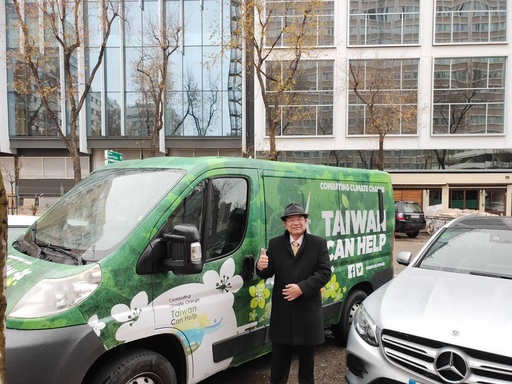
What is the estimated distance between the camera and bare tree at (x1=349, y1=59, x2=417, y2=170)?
20.8m

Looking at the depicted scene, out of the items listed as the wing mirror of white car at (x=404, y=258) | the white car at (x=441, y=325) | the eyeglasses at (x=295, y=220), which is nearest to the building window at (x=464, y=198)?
the wing mirror of white car at (x=404, y=258)

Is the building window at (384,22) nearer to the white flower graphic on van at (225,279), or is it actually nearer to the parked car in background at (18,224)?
the parked car in background at (18,224)

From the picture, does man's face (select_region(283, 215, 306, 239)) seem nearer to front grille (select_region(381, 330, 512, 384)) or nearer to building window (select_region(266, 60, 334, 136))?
front grille (select_region(381, 330, 512, 384))

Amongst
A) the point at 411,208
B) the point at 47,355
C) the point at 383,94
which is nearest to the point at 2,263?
the point at 47,355

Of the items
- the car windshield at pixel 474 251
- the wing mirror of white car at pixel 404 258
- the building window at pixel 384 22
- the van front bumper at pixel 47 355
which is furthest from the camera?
the building window at pixel 384 22

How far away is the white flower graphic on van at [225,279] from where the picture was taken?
2972 mm

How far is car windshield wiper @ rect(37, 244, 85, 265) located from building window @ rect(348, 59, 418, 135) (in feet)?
66.0

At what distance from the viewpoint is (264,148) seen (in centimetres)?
2627

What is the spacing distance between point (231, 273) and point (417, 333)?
1.43 m

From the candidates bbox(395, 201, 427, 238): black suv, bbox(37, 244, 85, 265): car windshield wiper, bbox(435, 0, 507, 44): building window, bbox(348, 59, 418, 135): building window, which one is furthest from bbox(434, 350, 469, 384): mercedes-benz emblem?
bbox(435, 0, 507, 44): building window

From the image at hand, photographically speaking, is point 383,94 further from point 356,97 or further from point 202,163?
point 202,163

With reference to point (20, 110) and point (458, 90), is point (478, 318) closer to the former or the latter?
point (458, 90)

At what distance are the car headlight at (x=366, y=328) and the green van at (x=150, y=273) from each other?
2.75 feet

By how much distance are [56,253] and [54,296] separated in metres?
0.46
